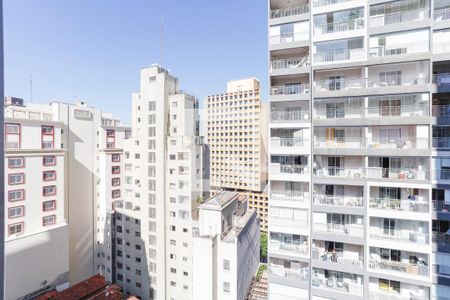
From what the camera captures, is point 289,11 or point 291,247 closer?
point 291,247

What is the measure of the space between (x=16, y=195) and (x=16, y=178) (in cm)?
147

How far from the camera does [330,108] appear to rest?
40.3 feet

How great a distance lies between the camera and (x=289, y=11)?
12742 millimetres

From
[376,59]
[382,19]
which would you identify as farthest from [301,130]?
[382,19]

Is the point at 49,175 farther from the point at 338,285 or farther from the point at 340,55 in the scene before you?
the point at 340,55

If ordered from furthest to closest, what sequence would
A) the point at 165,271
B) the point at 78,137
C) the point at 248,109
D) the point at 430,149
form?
the point at 248,109
the point at 78,137
the point at 165,271
the point at 430,149

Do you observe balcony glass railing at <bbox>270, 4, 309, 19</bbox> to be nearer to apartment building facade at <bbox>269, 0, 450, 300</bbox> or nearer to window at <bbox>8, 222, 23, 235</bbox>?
apartment building facade at <bbox>269, 0, 450, 300</bbox>

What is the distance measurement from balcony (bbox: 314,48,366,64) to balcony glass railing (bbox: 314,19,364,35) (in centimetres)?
107

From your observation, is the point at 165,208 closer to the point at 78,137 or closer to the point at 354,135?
the point at 78,137

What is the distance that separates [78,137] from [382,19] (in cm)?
3028

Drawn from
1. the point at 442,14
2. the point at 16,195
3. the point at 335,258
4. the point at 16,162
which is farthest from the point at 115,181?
the point at 442,14

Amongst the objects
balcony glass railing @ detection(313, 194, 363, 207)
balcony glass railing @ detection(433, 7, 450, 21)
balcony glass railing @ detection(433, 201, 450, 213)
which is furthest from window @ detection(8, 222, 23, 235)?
balcony glass railing @ detection(433, 7, 450, 21)

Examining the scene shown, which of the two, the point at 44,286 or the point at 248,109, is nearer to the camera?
the point at 44,286

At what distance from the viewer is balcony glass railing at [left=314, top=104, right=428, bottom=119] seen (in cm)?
1083
